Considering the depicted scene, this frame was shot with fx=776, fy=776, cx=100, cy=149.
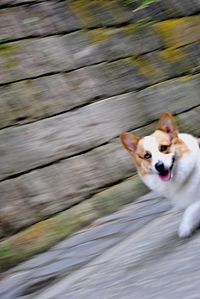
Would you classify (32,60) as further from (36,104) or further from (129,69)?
(129,69)

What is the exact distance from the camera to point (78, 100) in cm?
456

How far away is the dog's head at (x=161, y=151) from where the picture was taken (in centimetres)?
336

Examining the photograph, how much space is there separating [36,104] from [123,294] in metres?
1.59

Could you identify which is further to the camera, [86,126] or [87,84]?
[87,84]

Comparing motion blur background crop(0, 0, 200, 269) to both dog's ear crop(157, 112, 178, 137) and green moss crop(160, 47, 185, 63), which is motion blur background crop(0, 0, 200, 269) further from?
dog's ear crop(157, 112, 178, 137)

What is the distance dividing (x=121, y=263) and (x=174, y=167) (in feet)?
1.64

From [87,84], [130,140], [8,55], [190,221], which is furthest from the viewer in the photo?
[87,84]

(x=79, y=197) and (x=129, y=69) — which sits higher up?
(x=129, y=69)

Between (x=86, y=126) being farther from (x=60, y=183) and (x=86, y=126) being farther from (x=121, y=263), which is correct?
(x=121, y=263)

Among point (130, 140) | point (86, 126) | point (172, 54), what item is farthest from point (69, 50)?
point (130, 140)

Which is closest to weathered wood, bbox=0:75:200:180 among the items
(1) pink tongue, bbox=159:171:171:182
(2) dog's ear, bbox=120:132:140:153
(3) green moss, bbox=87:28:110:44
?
(3) green moss, bbox=87:28:110:44

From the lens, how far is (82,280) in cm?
344

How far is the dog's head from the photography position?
3359 millimetres

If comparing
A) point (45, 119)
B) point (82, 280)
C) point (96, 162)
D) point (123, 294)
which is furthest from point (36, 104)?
point (123, 294)
